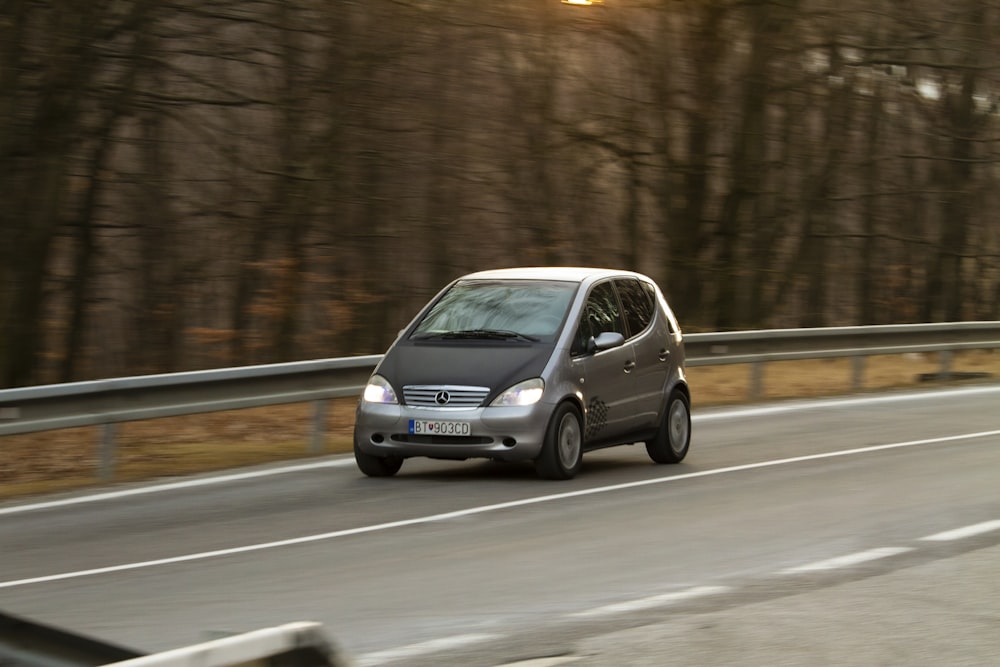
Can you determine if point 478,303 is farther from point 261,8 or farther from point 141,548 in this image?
point 261,8

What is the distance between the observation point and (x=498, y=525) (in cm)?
1004

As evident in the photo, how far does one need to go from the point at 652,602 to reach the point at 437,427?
4.79 m

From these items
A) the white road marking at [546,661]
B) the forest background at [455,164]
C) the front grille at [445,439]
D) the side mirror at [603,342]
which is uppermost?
the forest background at [455,164]

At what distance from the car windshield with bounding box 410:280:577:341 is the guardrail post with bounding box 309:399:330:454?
1887mm

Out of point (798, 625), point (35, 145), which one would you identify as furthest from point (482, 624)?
point (35, 145)

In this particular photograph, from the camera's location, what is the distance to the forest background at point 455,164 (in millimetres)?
18828

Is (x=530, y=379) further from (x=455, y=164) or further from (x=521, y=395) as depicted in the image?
(x=455, y=164)

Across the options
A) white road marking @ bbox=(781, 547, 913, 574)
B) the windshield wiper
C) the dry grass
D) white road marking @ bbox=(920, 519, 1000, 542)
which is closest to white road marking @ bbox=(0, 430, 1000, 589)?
the windshield wiper

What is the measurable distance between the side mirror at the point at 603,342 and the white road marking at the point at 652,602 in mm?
5121

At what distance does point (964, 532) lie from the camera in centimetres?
970

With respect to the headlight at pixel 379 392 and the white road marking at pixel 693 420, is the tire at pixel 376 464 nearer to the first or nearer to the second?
the headlight at pixel 379 392

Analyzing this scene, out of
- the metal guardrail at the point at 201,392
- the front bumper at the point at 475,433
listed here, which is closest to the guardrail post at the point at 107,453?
the metal guardrail at the point at 201,392

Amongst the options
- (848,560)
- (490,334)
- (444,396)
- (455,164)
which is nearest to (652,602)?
(848,560)

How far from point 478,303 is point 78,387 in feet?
10.8
